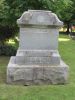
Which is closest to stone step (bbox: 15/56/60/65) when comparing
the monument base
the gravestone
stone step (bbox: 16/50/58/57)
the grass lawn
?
the gravestone

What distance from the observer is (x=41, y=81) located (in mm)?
9984

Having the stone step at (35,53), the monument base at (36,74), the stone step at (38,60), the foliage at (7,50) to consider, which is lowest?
the foliage at (7,50)

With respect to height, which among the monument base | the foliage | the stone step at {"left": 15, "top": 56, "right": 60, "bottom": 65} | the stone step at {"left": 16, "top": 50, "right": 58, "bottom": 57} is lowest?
the foliage

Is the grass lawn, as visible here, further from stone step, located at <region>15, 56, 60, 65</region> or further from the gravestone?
stone step, located at <region>15, 56, 60, 65</region>

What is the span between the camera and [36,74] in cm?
993

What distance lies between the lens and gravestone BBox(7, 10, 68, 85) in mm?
9922

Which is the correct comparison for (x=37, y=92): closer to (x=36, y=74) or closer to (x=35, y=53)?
(x=36, y=74)

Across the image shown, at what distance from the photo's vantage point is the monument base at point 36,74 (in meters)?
9.89

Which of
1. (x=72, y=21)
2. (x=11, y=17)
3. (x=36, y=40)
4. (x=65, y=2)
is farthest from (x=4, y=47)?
(x=72, y=21)

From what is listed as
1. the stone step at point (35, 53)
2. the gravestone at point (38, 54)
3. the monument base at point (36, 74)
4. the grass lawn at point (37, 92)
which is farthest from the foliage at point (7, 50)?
the monument base at point (36, 74)

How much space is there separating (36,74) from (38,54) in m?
0.78

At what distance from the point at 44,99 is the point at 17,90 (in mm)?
1142

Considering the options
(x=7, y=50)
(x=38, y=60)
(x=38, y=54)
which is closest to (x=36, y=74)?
(x=38, y=60)

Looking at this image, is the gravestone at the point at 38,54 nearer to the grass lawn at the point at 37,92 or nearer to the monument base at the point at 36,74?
the monument base at the point at 36,74
